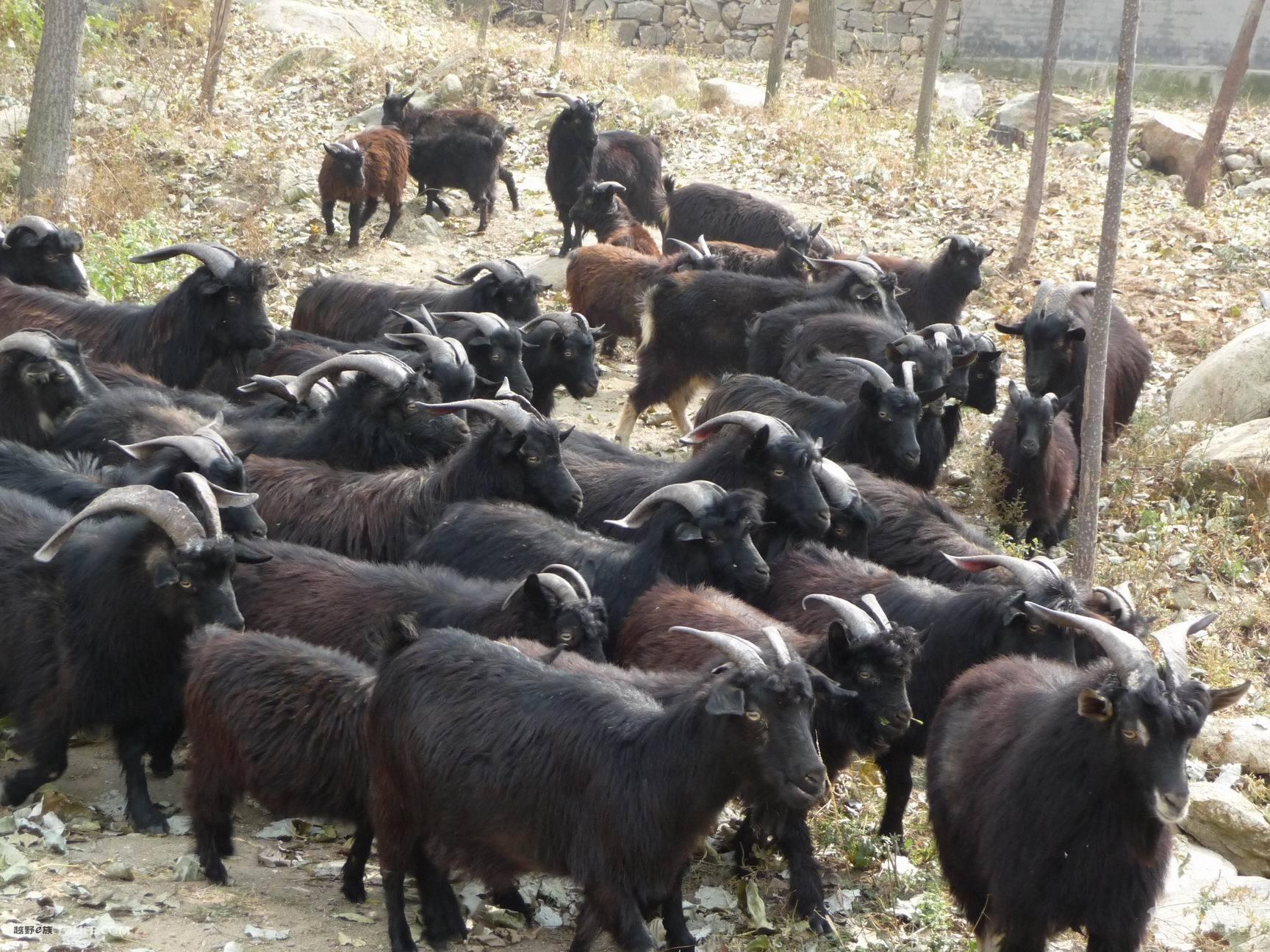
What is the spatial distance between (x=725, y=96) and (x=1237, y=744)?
14361 mm

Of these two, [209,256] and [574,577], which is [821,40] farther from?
[574,577]

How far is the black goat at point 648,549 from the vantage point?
19.8 ft

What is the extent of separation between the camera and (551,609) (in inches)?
208

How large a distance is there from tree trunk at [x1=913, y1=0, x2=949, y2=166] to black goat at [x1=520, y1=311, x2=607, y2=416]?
8262mm

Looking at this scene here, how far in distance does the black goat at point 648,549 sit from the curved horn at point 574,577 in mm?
423

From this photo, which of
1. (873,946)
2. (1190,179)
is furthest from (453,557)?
(1190,179)

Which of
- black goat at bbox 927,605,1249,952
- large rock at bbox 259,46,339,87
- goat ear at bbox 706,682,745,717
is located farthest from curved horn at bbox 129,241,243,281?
large rock at bbox 259,46,339,87

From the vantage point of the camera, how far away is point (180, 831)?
5219 millimetres

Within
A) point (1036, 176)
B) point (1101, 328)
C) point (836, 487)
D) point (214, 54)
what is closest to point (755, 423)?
point (836, 487)

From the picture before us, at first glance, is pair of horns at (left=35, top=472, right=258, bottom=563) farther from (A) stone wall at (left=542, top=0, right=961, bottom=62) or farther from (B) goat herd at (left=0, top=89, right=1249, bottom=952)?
(A) stone wall at (left=542, top=0, right=961, bottom=62)

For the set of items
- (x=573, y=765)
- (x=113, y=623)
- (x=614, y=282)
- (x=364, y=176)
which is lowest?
(x=113, y=623)

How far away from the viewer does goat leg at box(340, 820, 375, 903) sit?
4879 mm

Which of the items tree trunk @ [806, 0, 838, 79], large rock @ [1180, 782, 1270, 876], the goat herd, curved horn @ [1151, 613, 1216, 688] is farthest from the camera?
tree trunk @ [806, 0, 838, 79]

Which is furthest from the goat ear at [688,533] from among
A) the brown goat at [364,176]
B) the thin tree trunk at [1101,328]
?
the brown goat at [364,176]
